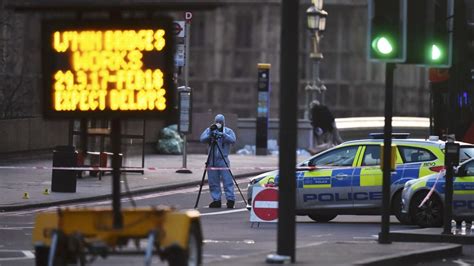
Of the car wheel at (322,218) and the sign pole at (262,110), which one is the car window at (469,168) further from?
the sign pole at (262,110)

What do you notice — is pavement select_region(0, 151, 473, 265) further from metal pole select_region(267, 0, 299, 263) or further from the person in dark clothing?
the person in dark clothing

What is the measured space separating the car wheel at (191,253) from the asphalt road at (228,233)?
96.5 inches

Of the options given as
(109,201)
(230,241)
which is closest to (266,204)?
(230,241)

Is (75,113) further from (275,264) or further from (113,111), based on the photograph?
(275,264)

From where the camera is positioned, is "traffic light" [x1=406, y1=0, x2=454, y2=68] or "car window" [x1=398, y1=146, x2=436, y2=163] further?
"car window" [x1=398, y1=146, x2=436, y2=163]

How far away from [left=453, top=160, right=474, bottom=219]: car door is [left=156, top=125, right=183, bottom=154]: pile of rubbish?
916 inches

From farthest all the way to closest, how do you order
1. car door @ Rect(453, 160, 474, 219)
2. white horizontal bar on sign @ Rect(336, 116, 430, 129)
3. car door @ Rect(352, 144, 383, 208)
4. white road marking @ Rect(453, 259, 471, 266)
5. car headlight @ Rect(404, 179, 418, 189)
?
white horizontal bar on sign @ Rect(336, 116, 430, 129) → car door @ Rect(352, 144, 383, 208) → car headlight @ Rect(404, 179, 418, 189) → car door @ Rect(453, 160, 474, 219) → white road marking @ Rect(453, 259, 471, 266)

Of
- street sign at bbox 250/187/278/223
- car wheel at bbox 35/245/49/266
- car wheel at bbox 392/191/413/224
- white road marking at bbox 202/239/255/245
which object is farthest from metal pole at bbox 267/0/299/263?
car wheel at bbox 392/191/413/224

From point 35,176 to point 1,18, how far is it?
9.87 meters

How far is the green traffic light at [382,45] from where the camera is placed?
17062 millimetres

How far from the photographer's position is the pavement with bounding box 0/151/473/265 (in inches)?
632

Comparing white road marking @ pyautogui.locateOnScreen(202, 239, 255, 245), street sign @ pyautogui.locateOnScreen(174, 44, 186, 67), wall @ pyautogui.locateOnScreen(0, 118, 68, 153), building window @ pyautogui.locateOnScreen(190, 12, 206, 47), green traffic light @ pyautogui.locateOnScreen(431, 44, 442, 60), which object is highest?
building window @ pyautogui.locateOnScreen(190, 12, 206, 47)

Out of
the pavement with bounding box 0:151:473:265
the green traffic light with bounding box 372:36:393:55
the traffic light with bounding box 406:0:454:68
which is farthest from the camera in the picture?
the traffic light with bounding box 406:0:454:68

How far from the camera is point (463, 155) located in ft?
81.9
